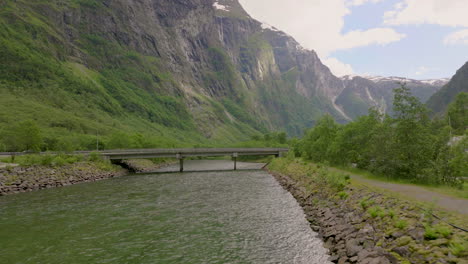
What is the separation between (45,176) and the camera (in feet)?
211

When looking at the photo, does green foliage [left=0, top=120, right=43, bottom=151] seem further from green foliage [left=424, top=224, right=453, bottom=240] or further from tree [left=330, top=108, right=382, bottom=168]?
green foliage [left=424, top=224, right=453, bottom=240]

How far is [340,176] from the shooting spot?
42312mm

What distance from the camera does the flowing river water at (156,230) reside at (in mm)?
22984

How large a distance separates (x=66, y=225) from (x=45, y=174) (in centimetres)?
4157

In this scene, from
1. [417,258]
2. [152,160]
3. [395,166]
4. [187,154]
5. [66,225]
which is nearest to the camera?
[417,258]

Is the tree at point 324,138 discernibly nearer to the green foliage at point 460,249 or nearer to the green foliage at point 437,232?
the green foliage at point 437,232

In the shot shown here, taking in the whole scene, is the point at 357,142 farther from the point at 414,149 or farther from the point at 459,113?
the point at 459,113

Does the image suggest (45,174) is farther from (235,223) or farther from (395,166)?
(395,166)

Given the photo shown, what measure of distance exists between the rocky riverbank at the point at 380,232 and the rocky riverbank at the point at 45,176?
55972mm

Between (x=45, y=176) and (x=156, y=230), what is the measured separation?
48.9 m

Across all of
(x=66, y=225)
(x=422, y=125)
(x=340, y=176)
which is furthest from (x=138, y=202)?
(x=422, y=125)

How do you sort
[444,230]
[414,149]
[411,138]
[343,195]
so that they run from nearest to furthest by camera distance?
1. [444,230]
2. [343,195]
3. [414,149]
4. [411,138]

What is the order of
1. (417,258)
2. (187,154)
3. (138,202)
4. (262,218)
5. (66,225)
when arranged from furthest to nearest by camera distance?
(187,154) < (138,202) < (262,218) < (66,225) < (417,258)

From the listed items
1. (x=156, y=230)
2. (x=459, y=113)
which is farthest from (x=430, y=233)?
(x=459, y=113)
